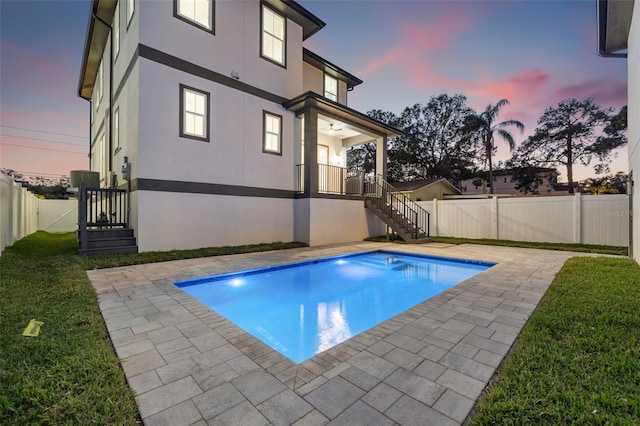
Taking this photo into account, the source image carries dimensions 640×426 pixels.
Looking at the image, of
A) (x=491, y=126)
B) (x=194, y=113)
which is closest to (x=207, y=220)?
(x=194, y=113)

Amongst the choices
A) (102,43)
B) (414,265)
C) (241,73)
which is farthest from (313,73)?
(414,265)

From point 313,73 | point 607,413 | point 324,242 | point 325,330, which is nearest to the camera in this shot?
point 607,413

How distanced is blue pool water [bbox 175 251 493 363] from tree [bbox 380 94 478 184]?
21.0 meters

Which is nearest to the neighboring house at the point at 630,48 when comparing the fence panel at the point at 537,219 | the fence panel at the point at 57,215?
the fence panel at the point at 537,219

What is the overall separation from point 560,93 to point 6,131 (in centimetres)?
4327

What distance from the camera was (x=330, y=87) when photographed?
13.3 m

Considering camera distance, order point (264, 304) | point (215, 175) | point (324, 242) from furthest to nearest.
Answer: point (324, 242)
point (215, 175)
point (264, 304)

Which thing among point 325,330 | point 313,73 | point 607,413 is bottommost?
point 325,330

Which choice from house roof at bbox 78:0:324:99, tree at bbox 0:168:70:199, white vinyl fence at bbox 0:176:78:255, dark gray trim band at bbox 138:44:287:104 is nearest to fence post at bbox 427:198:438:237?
house roof at bbox 78:0:324:99

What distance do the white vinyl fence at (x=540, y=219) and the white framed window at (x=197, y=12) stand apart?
10.8 m

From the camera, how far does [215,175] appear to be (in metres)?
8.37

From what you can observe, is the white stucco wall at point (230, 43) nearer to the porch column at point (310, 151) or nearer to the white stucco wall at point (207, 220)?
the porch column at point (310, 151)

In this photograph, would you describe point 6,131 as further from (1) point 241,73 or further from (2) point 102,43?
(1) point 241,73

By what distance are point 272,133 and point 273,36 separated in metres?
3.58
